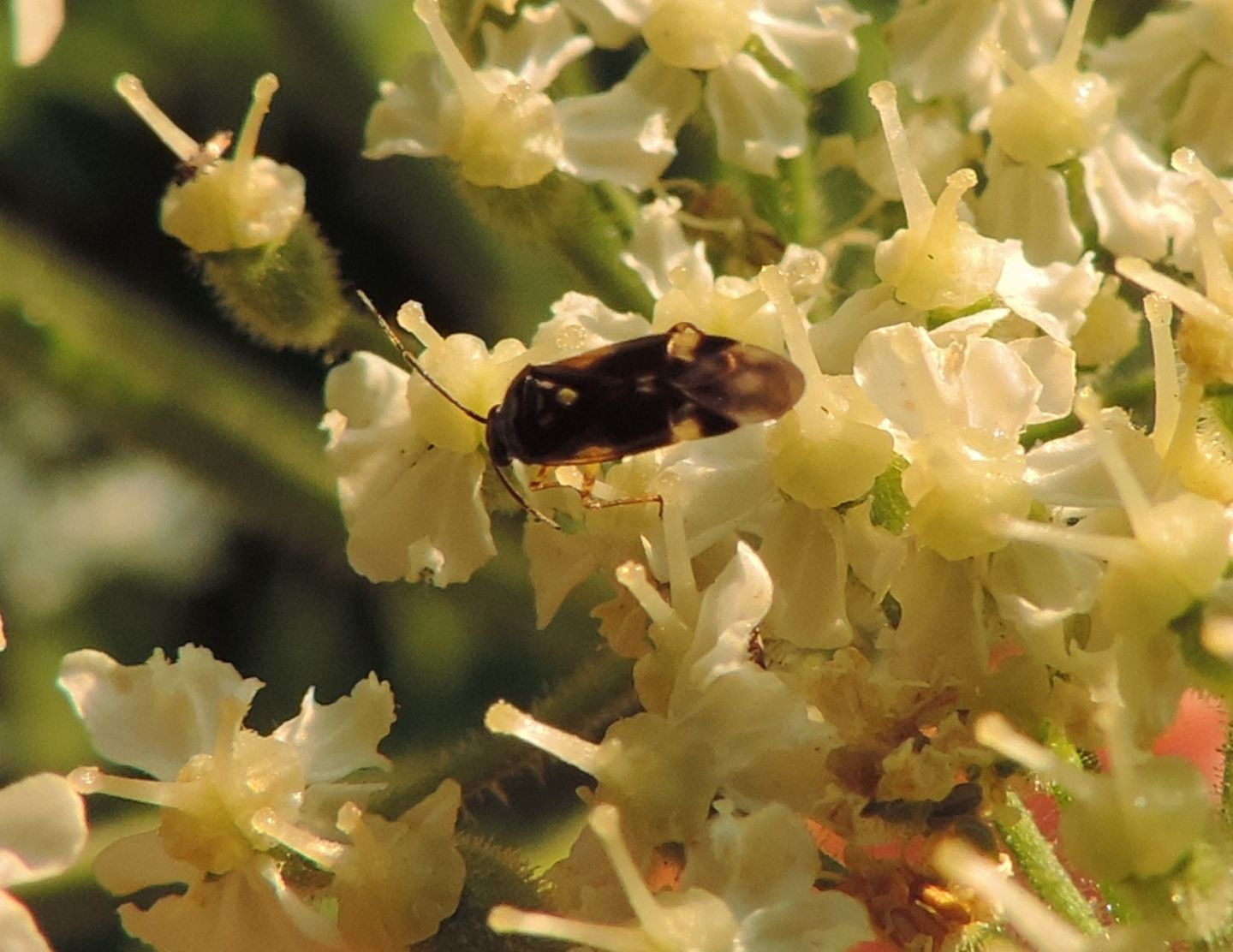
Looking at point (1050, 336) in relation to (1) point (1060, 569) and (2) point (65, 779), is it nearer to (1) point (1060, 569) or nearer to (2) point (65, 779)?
(1) point (1060, 569)

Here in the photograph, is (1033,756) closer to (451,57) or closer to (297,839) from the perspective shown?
(297,839)

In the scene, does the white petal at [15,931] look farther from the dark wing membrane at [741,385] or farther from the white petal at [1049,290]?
the white petal at [1049,290]

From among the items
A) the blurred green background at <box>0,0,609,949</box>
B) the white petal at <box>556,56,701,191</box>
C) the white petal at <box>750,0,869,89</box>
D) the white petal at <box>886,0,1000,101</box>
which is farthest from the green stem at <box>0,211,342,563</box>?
the white petal at <box>886,0,1000,101</box>

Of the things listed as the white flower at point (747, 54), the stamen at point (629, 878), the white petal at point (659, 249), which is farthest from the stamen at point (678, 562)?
the white flower at point (747, 54)

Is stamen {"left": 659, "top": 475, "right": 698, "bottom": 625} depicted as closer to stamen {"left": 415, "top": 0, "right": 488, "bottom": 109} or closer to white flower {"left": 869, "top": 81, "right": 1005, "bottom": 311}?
white flower {"left": 869, "top": 81, "right": 1005, "bottom": 311}

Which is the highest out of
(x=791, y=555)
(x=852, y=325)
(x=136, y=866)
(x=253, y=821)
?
(x=852, y=325)

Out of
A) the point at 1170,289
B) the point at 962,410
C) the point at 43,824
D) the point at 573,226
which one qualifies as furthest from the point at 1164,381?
the point at 43,824

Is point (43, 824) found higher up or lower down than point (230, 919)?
higher up
